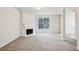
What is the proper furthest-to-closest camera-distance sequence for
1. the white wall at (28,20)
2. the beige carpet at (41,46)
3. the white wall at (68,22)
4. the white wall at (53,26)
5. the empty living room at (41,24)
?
the white wall at (53,26)
the white wall at (28,20)
the empty living room at (41,24)
the white wall at (68,22)
the beige carpet at (41,46)

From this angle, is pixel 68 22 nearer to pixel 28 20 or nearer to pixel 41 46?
pixel 41 46

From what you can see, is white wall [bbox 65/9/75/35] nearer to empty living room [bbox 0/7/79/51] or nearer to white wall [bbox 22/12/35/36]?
empty living room [bbox 0/7/79/51]

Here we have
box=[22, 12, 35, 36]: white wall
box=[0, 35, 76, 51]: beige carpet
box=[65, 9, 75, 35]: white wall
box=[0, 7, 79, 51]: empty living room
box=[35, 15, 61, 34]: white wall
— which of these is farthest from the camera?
box=[35, 15, 61, 34]: white wall

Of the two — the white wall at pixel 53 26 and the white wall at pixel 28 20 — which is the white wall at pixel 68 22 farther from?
the white wall at pixel 53 26

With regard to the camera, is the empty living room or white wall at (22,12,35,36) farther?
white wall at (22,12,35,36)

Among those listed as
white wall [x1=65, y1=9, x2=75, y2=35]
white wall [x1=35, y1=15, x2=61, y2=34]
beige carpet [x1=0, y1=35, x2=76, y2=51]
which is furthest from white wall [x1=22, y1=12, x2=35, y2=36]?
white wall [x1=65, y1=9, x2=75, y2=35]

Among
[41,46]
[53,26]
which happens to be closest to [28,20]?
[53,26]

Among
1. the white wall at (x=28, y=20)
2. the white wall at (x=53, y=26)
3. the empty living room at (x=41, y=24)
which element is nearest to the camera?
the empty living room at (x=41, y=24)

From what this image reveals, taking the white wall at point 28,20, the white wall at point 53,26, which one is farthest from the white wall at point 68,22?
the white wall at point 53,26

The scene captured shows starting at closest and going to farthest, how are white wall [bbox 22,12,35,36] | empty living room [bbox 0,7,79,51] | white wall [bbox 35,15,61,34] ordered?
empty living room [bbox 0,7,79,51] → white wall [bbox 22,12,35,36] → white wall [bbox 35,15,61,34]

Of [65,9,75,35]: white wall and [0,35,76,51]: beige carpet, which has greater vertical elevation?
[65,9,75,35]: white wall
